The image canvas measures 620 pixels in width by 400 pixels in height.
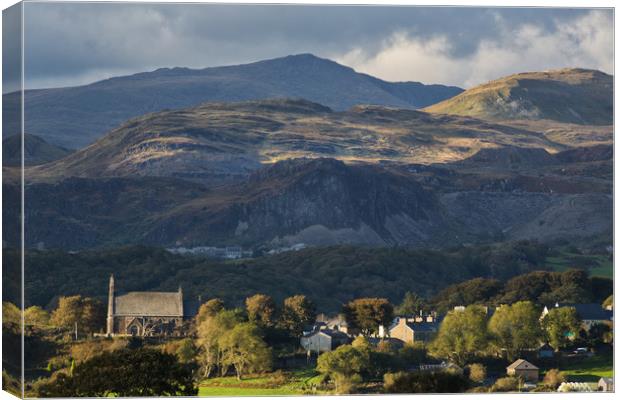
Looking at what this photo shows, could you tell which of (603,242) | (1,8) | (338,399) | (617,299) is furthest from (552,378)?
(603,242)

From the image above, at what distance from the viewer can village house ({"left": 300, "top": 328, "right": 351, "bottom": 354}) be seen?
235 ft

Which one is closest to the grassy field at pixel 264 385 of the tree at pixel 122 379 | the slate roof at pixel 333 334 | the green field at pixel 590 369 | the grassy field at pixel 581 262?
the tree at pixel 122 379

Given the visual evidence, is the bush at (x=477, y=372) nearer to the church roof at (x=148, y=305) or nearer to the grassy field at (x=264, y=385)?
the grassy field at (x=264, y=385)

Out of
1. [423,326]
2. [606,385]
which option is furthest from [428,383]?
[423,326]

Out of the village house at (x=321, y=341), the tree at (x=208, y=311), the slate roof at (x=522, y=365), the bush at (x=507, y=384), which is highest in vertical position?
the tree at (x=208, y=311)

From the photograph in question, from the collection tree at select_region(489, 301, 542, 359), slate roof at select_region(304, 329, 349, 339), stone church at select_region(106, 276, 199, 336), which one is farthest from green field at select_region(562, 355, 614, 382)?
stone church at select_region(106, 276, 199, 336)

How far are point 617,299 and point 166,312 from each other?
50691 millimetres

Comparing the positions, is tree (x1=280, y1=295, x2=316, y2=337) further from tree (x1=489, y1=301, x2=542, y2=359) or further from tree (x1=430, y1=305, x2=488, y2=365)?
tree (x1=489, y1=301, x2=542, y2=359)

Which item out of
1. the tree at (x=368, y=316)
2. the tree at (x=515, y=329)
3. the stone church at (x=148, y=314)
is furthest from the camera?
the stone church at (x=148, y=314)

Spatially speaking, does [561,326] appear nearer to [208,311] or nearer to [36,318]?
[208,311]

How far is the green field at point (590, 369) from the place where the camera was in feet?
190

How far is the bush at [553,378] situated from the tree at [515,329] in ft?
18.7

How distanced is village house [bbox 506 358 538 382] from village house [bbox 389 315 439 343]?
40.3 ft

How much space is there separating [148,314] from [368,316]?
1621cm
